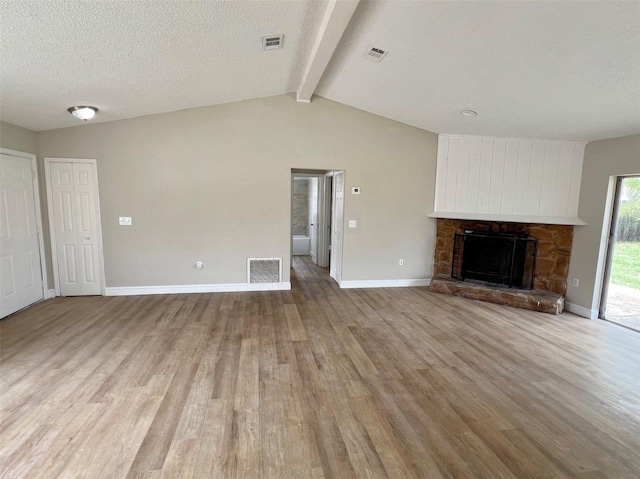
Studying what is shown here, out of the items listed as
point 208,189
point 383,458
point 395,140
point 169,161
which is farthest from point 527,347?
point 169,161

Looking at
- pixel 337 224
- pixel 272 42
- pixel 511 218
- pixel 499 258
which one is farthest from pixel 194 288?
pixel 511 218

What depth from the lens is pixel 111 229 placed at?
4727 mm

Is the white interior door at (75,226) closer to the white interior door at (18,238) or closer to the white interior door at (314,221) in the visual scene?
the white interior door at (18,238)

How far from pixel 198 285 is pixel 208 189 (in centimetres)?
155

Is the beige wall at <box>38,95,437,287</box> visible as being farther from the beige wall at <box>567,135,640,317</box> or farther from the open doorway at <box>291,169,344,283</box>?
the beige wall at <box>567,135,640,317</box>

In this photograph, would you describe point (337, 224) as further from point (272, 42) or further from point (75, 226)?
point (75, 226)

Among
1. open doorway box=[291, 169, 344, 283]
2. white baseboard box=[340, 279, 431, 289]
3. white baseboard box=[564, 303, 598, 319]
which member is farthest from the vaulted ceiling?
white baseboard box=[340, 279, 431, 289]

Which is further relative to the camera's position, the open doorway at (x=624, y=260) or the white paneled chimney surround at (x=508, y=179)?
the white paneled chimney surround at (x=508, y=179)

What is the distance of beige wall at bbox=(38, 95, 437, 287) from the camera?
4672mm

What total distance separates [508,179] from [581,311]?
2204mm

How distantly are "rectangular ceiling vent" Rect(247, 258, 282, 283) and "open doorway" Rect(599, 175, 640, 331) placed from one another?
4719 mm

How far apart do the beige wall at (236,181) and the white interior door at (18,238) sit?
1.78 feet

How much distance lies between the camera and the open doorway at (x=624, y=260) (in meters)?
4.06

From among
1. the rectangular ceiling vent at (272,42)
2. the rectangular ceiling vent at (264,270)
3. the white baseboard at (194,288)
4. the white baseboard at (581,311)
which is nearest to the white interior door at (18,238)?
the white baseboard at (194,288)
